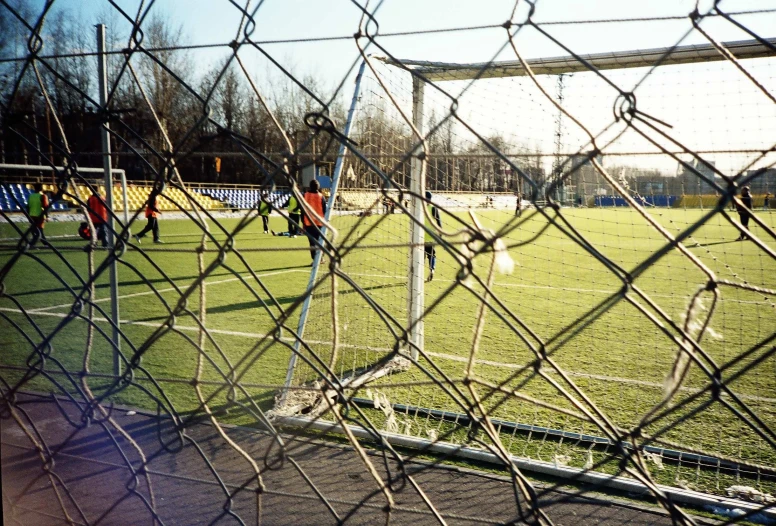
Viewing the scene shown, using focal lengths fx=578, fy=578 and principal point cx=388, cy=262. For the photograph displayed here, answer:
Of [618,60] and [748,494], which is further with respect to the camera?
[618,60]

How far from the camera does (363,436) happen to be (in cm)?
330

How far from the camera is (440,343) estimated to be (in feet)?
19.4

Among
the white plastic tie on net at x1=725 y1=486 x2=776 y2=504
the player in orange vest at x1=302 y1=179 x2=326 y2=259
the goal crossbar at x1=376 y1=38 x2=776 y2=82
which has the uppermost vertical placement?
the goal crossbar at x1=376 y1=38 x2=776 y2=82

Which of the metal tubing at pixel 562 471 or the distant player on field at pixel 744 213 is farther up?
the distant player on field at pixel 744 213

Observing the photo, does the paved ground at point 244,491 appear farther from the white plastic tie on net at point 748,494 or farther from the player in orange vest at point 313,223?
the player in orange vest at point 313,223

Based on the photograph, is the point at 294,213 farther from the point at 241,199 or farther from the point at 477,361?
the point at 241,199

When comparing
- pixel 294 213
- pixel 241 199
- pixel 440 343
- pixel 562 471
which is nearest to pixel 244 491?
pixel 294 213

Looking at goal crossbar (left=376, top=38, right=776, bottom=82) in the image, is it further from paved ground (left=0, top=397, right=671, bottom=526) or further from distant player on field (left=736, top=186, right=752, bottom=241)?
paved ground (left=0, top=397, right=671, bottom=526)

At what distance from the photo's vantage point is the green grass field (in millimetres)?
1562

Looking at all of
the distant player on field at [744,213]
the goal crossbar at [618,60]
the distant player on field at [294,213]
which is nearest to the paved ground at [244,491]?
the distant player on field at [294,213]

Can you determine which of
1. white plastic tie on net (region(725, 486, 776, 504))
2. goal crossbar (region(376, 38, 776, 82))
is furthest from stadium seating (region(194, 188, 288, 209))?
white plastic tie on net (region(725, 486, 776, 504))

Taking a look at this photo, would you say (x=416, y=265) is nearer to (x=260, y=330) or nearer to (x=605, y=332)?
(x=260, y=330)

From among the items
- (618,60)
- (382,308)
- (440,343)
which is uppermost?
(618,60)

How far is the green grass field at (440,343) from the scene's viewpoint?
5.12ft
